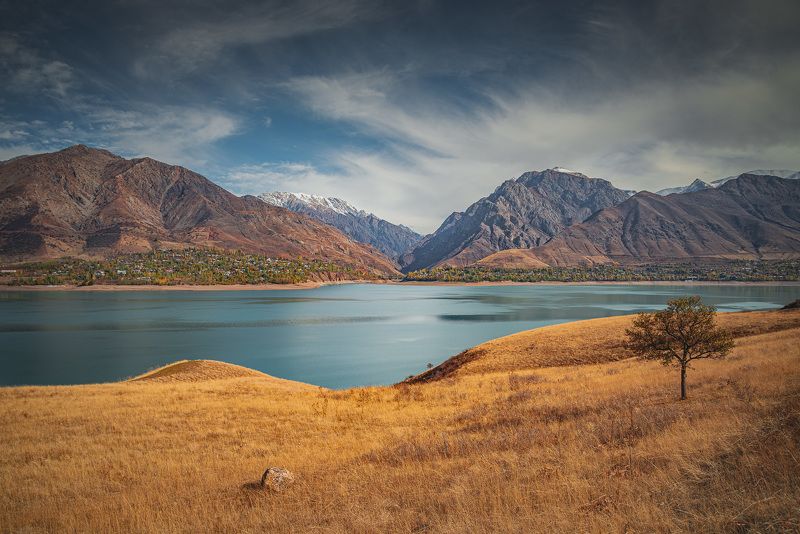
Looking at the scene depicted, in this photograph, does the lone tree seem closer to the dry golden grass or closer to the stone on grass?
the dry golden grass

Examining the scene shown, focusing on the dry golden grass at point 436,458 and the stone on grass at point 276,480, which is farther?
the stone on grass at point 276,480

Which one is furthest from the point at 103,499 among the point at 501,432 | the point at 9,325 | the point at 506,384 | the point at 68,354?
the point at 9,325

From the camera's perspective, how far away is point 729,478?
7.76 meters

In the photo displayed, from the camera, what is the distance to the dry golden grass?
7.76m

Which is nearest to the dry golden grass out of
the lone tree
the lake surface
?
the lone tree

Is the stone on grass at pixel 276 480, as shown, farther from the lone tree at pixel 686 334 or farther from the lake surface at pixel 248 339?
the lake surface at pixel 248 339

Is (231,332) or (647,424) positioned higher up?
(647,424)

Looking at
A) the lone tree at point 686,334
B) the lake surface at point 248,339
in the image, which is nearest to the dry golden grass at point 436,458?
the lone tree at point 686,334

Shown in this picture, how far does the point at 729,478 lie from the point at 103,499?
1376 cm

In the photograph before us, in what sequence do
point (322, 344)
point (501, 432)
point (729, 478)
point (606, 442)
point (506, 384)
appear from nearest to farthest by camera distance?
point (729, 478)
point (606, 442)
point (501, 432)
point (506, 384)
point (322, 344)

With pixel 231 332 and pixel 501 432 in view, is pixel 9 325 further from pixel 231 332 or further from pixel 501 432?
pixel 501 432

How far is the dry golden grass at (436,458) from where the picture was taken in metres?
7.76

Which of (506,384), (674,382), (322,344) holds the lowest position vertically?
(322,344)

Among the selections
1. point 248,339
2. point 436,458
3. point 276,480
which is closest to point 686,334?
point 436,458
